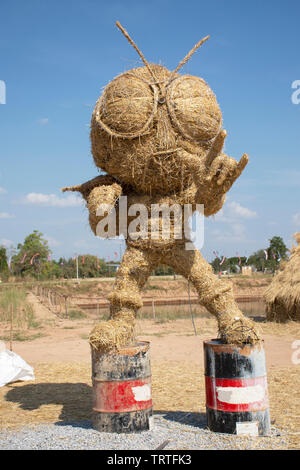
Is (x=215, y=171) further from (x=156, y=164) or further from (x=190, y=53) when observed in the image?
(x=190, y=53)

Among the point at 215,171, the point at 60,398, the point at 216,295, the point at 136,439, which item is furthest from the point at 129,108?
the point at 60,398

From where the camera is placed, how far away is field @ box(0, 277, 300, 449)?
16.5ft

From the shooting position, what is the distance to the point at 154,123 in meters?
4.46

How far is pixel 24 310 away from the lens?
1546 centimetres

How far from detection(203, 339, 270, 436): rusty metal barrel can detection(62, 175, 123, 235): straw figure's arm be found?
1.82m

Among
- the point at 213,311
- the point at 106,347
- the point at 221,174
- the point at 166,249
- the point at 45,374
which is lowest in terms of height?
the point at 45,374

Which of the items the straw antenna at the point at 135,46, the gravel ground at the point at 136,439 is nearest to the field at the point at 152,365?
the gravel ground at the point at 136,439

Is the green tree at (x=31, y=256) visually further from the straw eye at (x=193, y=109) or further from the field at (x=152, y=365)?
the straw eye at (x=193, y=109)

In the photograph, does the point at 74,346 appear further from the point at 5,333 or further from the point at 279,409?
the point at 279,409

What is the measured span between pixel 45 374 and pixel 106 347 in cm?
374

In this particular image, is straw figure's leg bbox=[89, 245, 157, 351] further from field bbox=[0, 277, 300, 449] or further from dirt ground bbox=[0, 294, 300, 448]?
field bbox=[0, 277, 300, 449]

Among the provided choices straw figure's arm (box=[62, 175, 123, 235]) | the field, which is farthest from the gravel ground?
straw figure's arm (box=[62, 175, 123, 235])
